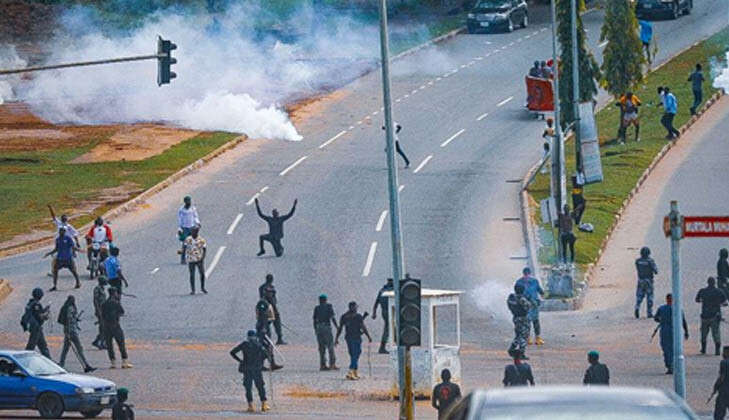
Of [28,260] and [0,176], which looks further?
[0,176]

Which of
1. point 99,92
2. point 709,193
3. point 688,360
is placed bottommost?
point 688,360

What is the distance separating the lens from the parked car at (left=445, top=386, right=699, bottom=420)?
9312mm

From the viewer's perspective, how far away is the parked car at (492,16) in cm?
7450

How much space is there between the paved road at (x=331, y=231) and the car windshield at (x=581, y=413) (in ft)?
55.6

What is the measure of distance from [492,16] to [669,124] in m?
21.9

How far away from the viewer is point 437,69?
6912 centimetres

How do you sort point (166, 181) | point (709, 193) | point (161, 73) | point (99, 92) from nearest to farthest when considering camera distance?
point (161, 73), point (709, 193), point (166, 181), point (99, 92)

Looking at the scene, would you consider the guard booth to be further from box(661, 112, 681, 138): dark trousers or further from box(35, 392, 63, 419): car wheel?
box(661, 112, 681, 138): dark trousers

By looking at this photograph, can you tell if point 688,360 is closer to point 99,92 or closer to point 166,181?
point 166,181

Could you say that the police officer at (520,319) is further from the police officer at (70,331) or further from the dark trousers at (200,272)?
the dark trousers at (200,272)

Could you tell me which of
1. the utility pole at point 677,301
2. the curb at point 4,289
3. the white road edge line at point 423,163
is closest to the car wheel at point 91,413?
the utility pole at point 677,301

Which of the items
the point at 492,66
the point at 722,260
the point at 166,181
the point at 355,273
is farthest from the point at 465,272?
the point at 492,66

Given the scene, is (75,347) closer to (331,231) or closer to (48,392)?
(48,392)

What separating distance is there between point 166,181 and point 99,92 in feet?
60.6
